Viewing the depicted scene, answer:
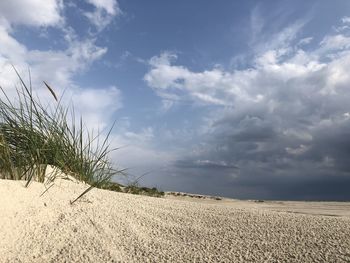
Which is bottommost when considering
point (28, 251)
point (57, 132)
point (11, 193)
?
point (28, 251)

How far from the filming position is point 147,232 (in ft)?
12.7

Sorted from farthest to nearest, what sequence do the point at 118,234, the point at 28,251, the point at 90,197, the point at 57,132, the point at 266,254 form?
the point at 57,132 < the point at 90,197 < the point at 118,234 < the point at 28,251 < the point at 266,254

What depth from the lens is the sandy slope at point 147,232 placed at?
3.37 metres

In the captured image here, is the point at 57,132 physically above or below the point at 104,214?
above

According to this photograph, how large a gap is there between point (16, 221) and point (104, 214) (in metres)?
0.79

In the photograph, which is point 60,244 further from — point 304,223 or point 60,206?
point 304,223

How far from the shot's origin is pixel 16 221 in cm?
383

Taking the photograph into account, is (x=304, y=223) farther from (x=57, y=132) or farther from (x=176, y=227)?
(x=57, y=132)

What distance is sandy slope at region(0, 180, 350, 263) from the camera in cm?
337

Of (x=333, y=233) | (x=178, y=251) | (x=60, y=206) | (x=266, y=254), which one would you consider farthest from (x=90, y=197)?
(x=333, y=233)

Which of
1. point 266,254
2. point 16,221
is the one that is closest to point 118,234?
point 16,221

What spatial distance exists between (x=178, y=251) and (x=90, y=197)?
1416 millimetres

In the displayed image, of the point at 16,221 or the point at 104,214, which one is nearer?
the point at 16,221

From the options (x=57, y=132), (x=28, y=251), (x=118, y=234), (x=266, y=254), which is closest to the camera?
(x=266, y=254)
